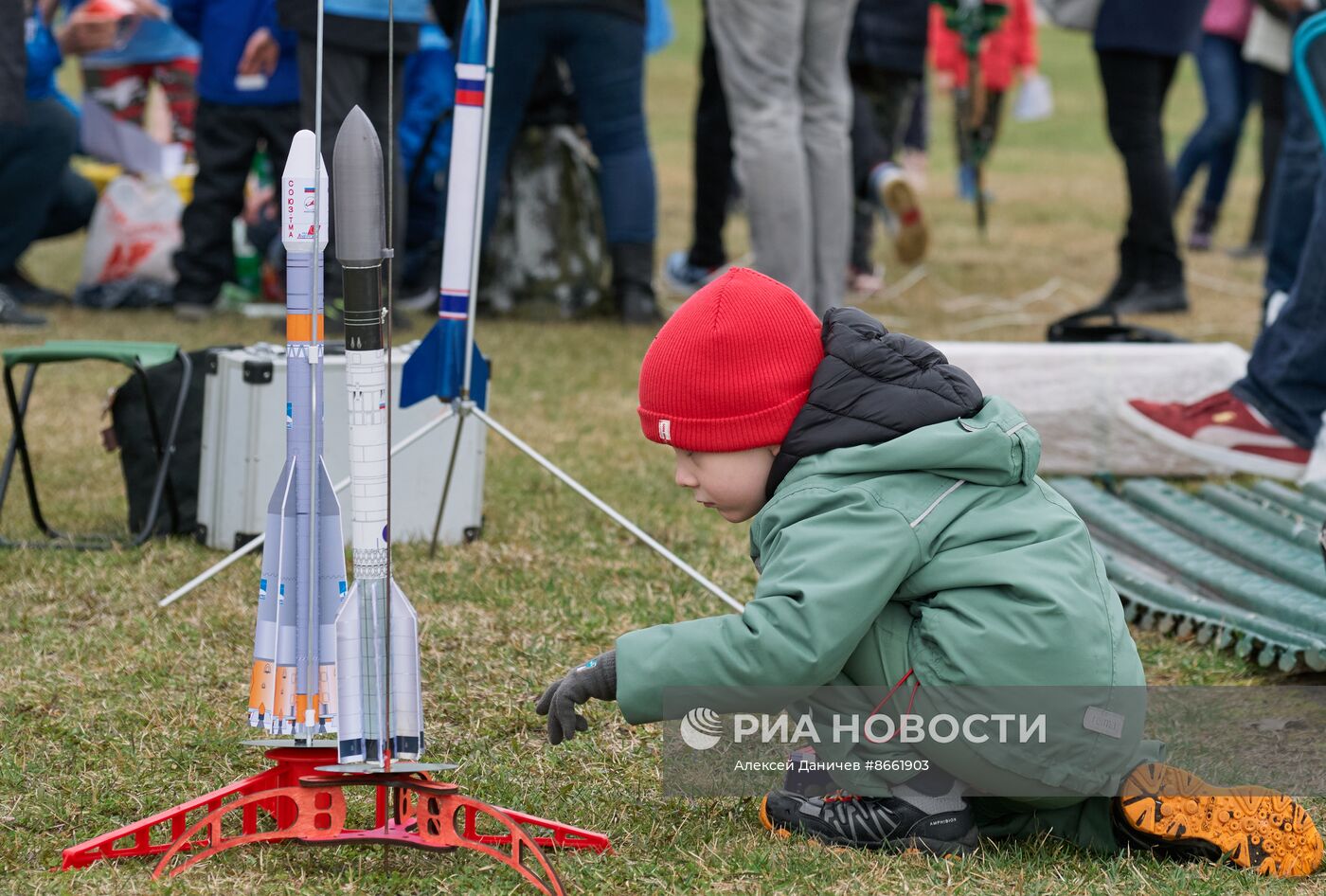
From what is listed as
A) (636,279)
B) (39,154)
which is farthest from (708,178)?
(39,154)

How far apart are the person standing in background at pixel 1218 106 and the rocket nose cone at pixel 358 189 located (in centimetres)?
731

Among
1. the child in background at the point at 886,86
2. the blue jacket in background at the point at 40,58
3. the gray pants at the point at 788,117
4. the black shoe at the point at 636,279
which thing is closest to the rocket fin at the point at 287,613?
the gray pants at the point at 788,117

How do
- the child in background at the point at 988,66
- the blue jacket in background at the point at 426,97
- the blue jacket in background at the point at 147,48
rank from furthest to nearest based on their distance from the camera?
the child in background at the point at 988,66, the blue jacket in background at the point at 147,48, the blue jacket in background at the point at 426,97

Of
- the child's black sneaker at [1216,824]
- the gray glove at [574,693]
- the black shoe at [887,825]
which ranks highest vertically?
the gray glove at [574,693]

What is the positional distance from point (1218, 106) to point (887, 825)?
7.41 m

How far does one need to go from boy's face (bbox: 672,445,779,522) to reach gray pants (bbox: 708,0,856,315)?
10.3 ft

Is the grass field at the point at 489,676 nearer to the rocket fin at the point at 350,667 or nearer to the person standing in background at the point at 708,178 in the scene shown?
the rocket fin at the point at 350,667

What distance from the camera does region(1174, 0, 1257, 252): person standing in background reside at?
8.49 metres

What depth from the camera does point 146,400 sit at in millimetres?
3430

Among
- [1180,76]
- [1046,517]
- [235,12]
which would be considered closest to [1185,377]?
[1046,517]

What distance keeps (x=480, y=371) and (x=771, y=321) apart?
1.15 metres

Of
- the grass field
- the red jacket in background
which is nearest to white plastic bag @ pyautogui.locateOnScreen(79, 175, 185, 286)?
the grass field

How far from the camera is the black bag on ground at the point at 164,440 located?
3553 mm

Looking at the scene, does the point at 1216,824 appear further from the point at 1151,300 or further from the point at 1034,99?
the point at 1034,99
